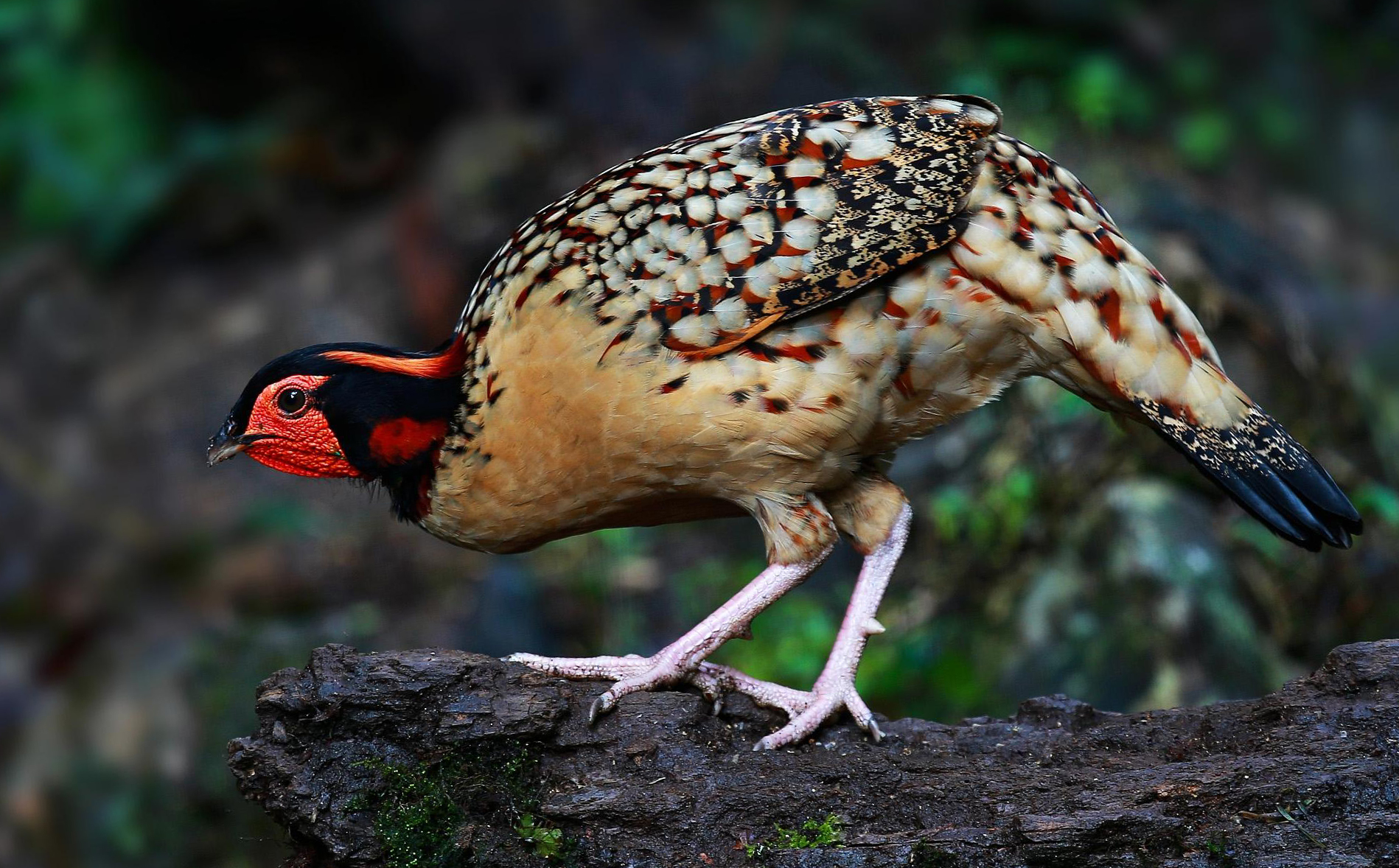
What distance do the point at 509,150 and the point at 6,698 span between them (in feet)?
16.7

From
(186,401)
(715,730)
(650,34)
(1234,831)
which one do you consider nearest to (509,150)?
(650,34)

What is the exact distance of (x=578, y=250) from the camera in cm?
390

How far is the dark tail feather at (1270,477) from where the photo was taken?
12.3 ft

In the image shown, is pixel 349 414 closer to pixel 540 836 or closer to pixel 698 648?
pixel 698 648

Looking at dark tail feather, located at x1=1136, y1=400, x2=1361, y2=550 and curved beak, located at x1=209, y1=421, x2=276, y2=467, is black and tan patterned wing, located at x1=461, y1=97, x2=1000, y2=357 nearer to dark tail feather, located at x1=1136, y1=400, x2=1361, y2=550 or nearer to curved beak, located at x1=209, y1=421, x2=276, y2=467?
curved beak, located at x1=209, y1=421, x2=276, y2=467

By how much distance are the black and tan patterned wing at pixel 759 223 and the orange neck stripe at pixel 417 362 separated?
0.12m

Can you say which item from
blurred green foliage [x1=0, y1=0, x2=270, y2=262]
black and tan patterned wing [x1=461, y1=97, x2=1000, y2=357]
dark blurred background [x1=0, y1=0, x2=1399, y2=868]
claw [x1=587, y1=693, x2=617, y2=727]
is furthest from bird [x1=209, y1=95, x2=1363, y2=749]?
blurred green foliage [x1=0, y1=0, x2=270, y2=262]

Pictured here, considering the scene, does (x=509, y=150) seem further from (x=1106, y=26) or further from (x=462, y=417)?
(x=462, y=417)

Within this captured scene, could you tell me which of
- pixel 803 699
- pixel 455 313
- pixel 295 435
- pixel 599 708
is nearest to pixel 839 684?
pixel 803 699

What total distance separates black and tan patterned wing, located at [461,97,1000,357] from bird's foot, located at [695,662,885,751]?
3.62ft

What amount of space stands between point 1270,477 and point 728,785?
190cm

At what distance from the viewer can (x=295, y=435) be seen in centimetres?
389

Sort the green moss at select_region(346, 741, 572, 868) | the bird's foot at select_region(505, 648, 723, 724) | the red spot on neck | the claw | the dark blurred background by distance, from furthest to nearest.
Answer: the dark blurred background → the red spot on neck → the bird's foot at select_region(505, 648, 723, 724) → the claw → the green moss at select_region(346, 741, 572, 868)

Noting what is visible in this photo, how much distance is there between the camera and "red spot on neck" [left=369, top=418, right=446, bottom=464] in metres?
3.92
